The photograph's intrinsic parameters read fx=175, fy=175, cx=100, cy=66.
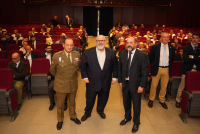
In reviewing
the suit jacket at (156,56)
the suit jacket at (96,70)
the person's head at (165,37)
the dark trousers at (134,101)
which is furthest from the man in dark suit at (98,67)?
the person's head at (165,37)

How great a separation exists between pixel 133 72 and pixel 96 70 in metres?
0.57

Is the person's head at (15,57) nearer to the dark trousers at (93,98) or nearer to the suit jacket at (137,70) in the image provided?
the dark trousers at (93,98)

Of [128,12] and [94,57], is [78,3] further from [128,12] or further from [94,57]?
[94,57]

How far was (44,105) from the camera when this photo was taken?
3520 millimetres

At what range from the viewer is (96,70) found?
2697mm

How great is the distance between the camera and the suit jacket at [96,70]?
106 inches

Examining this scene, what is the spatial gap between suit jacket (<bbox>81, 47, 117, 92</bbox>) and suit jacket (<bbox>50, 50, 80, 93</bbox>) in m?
0.18

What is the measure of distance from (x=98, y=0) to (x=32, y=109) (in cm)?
1058

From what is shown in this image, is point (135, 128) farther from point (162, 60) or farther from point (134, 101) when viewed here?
point (162, 60)

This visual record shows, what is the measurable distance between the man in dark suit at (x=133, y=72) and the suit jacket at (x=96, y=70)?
0.18 metres

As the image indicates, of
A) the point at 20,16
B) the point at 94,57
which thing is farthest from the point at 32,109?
the point at 20,16

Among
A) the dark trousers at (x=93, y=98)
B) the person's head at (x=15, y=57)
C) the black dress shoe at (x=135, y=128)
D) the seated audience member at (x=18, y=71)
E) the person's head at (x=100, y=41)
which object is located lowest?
the black dress shoe at (x=135, y=128)

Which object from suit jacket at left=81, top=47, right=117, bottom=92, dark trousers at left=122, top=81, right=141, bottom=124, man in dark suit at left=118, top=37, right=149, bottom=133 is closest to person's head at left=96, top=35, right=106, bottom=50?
suit jacket at left=81, top=47, right=117, bottom=92

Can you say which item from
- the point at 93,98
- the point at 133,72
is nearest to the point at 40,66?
the point at 93,98
